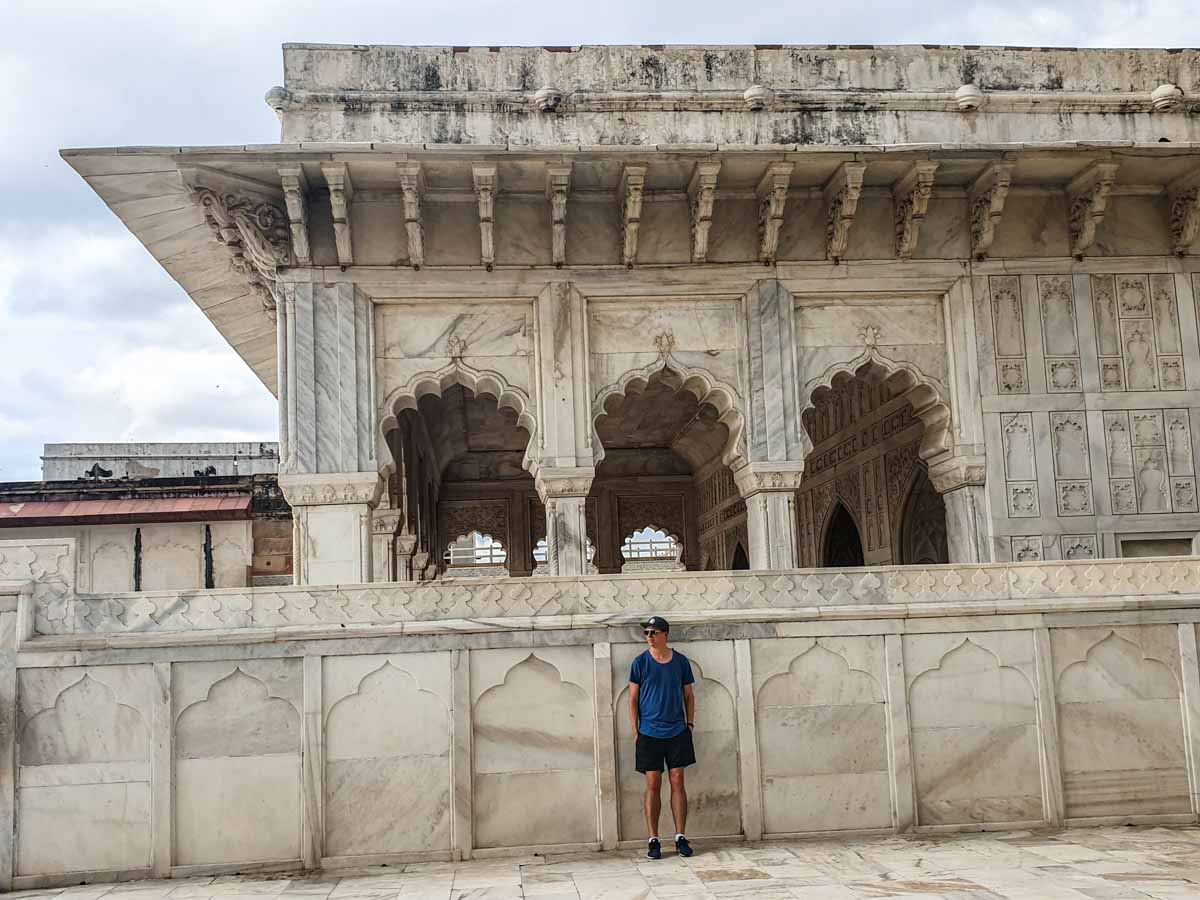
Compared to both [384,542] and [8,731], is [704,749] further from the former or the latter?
[384,542]

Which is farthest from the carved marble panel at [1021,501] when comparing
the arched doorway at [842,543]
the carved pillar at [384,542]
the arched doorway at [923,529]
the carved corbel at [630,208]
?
the carved pillar at [384,542]

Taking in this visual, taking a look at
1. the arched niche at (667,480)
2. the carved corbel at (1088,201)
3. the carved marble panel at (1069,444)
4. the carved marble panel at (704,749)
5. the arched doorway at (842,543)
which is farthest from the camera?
the arched niche at (667,480)

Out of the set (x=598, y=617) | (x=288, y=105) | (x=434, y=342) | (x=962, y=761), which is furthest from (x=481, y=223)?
(x=962, y=761)

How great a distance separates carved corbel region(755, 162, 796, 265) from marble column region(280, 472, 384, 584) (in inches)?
148

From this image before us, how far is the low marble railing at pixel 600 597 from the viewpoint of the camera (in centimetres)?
693

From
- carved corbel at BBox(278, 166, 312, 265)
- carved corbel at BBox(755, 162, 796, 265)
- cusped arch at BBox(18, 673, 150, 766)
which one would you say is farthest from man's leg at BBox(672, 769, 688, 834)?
carved corbel at BBox(278, 166, 312, 265)

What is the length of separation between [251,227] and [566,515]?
11.2 feet

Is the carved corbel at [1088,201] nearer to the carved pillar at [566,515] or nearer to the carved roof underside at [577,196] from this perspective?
the carved roof underside at [577,196]

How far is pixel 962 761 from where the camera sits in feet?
24.3

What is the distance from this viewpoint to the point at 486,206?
9.59 m

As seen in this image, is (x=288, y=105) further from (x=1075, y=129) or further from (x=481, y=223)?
(x=1075, y=129)

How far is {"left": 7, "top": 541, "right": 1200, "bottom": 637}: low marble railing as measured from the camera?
22.7 feet

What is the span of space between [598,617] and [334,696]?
5.27 feet

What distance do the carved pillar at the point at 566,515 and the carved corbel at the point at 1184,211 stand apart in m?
5.50
